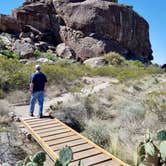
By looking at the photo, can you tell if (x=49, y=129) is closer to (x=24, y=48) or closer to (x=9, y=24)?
(x=24, y=48)

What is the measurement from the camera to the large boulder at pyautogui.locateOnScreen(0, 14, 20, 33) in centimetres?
3278

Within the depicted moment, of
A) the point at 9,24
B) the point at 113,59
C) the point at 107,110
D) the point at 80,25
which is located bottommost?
the point at 107,110

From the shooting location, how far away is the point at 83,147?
755 centimetres

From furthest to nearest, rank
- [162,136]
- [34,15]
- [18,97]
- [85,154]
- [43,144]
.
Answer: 1. [34,15]
2. [18,97]
3. [43,144]
4. [85,154]
5. [162,136]

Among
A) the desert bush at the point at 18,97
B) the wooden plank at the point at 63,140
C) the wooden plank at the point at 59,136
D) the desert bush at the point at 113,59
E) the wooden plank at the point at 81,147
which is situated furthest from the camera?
the desert bush at the point at 113,59

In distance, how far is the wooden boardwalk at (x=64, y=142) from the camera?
22.3 ft

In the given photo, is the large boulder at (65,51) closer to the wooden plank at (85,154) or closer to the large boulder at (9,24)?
the large boulder at (9,24)

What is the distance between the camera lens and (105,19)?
108ft

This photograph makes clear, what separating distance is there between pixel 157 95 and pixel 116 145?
4.76 meters

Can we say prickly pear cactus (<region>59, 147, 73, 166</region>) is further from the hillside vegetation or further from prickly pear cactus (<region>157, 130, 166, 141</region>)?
the hillside vegetation

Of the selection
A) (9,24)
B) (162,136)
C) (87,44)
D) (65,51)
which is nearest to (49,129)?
(162,136)

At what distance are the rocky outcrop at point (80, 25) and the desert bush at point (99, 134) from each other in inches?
893

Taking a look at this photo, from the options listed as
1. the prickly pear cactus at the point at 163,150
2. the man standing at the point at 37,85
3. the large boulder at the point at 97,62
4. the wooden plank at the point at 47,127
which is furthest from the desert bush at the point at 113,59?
the prickly pear cactus at the point at 163,150

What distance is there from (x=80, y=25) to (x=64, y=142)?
2617cm
